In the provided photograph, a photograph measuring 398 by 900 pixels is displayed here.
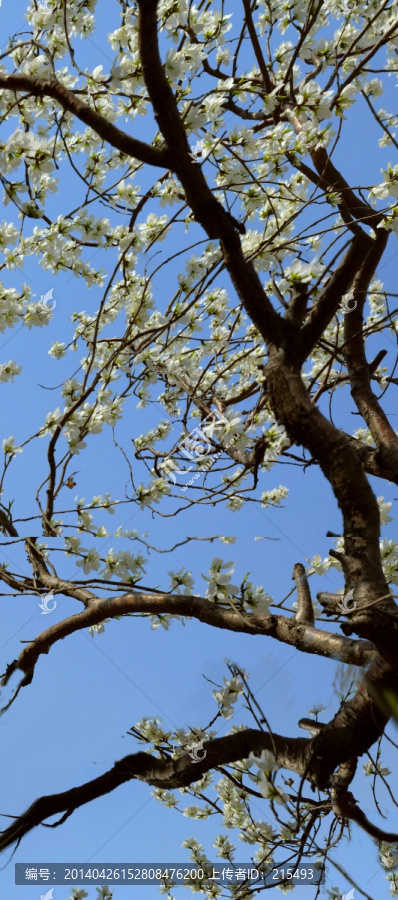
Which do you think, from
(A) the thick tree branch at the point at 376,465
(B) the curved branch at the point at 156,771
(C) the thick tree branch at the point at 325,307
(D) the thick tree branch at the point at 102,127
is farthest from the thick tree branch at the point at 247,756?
(D) the thick tree branch at the point at 102,127

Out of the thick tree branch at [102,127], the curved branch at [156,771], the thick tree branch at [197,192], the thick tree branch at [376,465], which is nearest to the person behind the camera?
the thick tree branch at [197,192]

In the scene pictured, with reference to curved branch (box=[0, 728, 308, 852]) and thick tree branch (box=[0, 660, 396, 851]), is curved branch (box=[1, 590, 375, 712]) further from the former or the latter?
curved branch (box=[0, 728, 308, 852])

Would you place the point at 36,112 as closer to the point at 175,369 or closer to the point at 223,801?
the point at 175,369

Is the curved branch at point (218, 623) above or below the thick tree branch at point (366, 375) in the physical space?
below

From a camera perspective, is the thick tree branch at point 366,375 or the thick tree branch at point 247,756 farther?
the thick tree branch at point 366,375

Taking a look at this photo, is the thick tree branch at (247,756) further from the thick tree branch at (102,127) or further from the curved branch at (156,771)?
the thick tree branch at (102,127)

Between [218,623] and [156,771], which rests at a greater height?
[218,623]

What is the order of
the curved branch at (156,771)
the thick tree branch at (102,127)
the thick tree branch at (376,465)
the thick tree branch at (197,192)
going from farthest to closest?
the thick tree branch at (376,465)
the curved branch at (156,771)
the thick tree branch at (102,127)
the thick tree branch at (197,192)

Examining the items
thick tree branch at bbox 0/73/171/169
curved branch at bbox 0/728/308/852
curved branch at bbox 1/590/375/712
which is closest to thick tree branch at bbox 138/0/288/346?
thick tree branch at bbox 0/73/171/169

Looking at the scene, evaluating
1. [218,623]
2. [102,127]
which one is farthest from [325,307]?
[218,623]

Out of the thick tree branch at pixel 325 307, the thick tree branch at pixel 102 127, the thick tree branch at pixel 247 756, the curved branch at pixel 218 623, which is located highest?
the thick tree branch at pixel 102 127

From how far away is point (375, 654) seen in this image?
1222 millimetres

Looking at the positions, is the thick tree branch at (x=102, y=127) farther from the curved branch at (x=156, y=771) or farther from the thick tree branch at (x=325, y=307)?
the curved branch at (x=156, y=771)

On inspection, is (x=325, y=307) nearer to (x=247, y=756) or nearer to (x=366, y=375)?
(x=366, y=375)
